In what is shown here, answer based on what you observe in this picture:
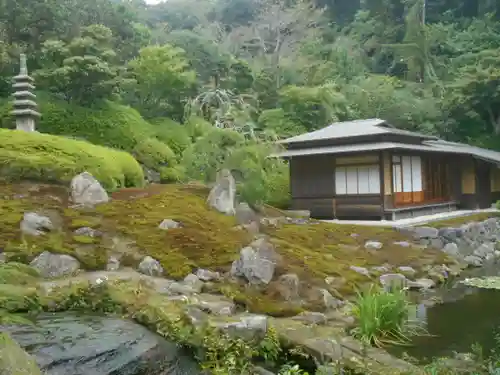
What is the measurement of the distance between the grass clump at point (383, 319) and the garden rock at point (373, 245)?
5.52 m

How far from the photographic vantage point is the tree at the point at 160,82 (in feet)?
79.3

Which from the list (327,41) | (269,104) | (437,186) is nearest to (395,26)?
(327,41)

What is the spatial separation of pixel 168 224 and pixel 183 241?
3.02 feet

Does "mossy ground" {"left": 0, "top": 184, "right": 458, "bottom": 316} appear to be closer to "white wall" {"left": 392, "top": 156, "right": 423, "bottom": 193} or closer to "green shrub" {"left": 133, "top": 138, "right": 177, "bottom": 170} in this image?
"white wall" {"left": 392, "top": 156, "right": 423, "bottom": 193}

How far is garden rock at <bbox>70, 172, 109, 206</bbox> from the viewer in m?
12.2

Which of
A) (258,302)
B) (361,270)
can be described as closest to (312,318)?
(258,302)

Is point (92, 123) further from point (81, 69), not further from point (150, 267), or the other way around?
point (150, 267)

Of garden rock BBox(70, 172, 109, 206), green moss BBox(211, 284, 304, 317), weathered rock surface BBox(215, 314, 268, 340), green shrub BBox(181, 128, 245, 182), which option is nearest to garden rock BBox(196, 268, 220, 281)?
green moss BBox(211, 284, 304, 317)

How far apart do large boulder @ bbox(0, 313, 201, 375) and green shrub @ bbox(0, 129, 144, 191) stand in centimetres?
767

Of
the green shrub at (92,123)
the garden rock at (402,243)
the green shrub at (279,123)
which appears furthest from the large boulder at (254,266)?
the green shrub at (279,123)

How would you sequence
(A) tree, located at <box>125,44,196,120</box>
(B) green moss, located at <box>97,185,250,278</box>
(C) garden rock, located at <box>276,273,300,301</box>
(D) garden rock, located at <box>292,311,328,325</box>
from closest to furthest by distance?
(D) garden rock, located at <box>292,311,328,325</box>
(C) garden rock, located at <box>276,273,300,301</box>
(B) green moss, located at <box>97,185,250,278</box>
(A) tree, located at <box>125,44,196,120</box>

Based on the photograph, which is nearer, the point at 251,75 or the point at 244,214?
the point at 244,214

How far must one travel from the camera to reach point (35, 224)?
33.2 ft

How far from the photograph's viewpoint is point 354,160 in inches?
722
